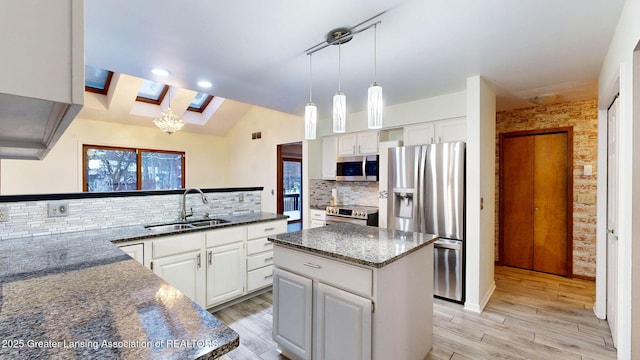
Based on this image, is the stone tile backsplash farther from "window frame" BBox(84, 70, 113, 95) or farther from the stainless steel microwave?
"window frame" BBox(84, 70, 113, 95)

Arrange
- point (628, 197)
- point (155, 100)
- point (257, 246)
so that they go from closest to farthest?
point (628, 197) → point (257, 246) → point (155, 100)

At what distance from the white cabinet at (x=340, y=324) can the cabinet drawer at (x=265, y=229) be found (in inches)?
55.3

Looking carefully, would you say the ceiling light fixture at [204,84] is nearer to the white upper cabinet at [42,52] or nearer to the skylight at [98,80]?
the skylight at [98,80]

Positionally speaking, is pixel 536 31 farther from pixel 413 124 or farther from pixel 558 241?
pixel 558 241

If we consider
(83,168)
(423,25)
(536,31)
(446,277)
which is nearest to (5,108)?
(423,25)

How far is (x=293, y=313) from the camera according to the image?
200cm

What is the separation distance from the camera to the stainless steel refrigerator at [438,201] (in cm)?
306

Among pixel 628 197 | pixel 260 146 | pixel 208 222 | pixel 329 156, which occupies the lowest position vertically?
pixel 208 222

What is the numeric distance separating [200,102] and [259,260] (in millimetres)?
4374

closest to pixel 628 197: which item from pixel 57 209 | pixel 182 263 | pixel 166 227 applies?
pixel 182 263

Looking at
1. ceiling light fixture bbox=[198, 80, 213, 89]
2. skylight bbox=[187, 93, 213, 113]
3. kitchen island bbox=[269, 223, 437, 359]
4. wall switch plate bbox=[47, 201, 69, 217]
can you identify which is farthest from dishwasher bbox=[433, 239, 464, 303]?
skylight bbox=[187, 93, 213, 113]

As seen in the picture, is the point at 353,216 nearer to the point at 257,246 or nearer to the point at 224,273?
the point at 257,246

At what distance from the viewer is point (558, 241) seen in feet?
13.0

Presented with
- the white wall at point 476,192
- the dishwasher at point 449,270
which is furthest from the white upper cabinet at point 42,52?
the dishwasher at point 449,270
